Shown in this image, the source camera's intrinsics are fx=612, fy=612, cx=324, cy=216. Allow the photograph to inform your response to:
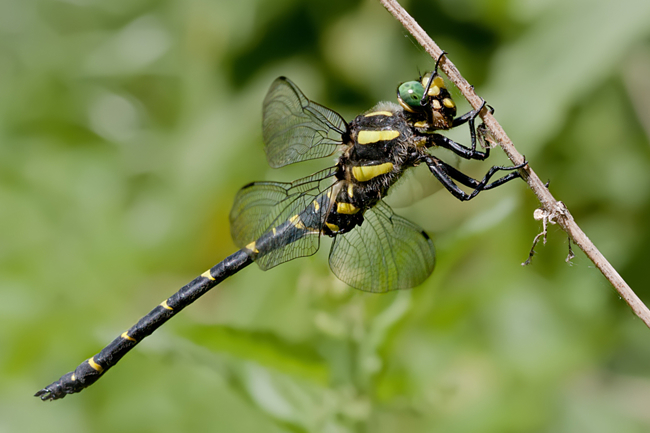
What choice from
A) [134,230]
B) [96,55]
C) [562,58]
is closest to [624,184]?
[562,58]

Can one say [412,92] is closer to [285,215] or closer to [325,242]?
[285,215]

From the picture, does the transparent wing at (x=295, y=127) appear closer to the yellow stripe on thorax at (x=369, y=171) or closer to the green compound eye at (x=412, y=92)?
the yellow stripe on thorax at (x=369, y=171)

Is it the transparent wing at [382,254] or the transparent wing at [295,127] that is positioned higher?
the transparent wing at [295,127]

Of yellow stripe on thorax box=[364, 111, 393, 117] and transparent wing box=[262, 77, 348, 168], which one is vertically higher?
transparent wing box=[262, 77, 348, 168]

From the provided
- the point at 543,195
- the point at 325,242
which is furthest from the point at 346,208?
the point at 543,195

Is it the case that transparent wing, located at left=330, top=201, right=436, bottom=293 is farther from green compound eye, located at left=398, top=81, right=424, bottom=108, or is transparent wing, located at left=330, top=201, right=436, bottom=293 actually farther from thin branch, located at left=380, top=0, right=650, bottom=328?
thin branch, located at left=380, top=0, right=650, bottom=328

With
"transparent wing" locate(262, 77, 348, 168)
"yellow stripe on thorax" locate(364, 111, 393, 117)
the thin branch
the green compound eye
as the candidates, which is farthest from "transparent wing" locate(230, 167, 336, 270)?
the thin branch

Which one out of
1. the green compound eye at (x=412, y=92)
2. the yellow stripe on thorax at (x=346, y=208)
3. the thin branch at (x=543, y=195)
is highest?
the green compound eye at (x=412, y=92)

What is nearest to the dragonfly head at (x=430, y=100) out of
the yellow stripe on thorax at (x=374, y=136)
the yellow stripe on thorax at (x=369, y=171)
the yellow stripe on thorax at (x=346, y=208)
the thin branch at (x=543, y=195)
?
the yellow stripe on thorax at (x=374, y=136)
